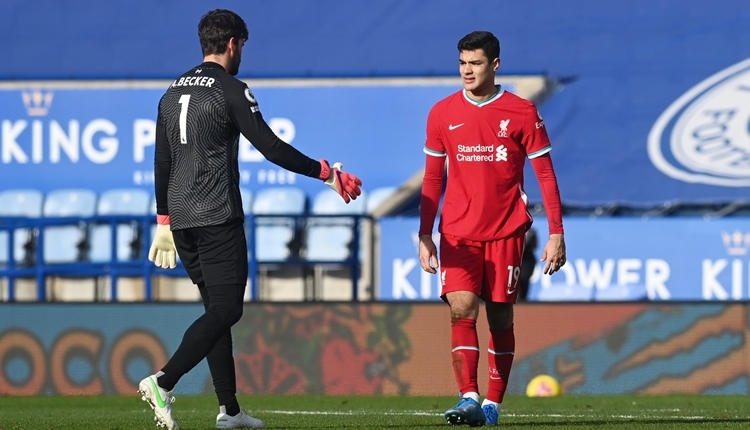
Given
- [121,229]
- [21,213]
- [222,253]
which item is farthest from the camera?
[21,213]

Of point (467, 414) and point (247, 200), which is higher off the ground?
point (247, 200)

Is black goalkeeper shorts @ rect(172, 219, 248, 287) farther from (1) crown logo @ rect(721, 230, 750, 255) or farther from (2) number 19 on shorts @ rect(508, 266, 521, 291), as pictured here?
(1) crown logo @ rect(721, 230, 750, 255)

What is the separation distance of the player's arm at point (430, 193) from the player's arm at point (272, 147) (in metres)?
0.83

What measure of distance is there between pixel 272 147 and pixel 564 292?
9.49 meters

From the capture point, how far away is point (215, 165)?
6.65 metres

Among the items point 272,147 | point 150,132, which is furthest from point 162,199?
point 150,132

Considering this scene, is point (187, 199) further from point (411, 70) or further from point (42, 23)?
point (42, 23)

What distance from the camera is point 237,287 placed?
21.7ft

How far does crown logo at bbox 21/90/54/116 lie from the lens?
61.8 feet

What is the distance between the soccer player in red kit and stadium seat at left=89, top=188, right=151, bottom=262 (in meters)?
9.86

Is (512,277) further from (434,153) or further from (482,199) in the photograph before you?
(434,153)

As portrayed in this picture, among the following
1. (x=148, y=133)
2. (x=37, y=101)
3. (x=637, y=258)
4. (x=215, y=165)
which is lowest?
(x=637, y=258)

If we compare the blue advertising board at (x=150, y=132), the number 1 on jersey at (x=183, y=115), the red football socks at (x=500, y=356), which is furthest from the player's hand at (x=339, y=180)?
the blue advertising board at (x=150, y=132)

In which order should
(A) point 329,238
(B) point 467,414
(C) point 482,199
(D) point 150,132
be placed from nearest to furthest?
1. (B) point 467,414
2. (C) point 482,199
3. (A) point 329,238
4. (D) point 150,132
